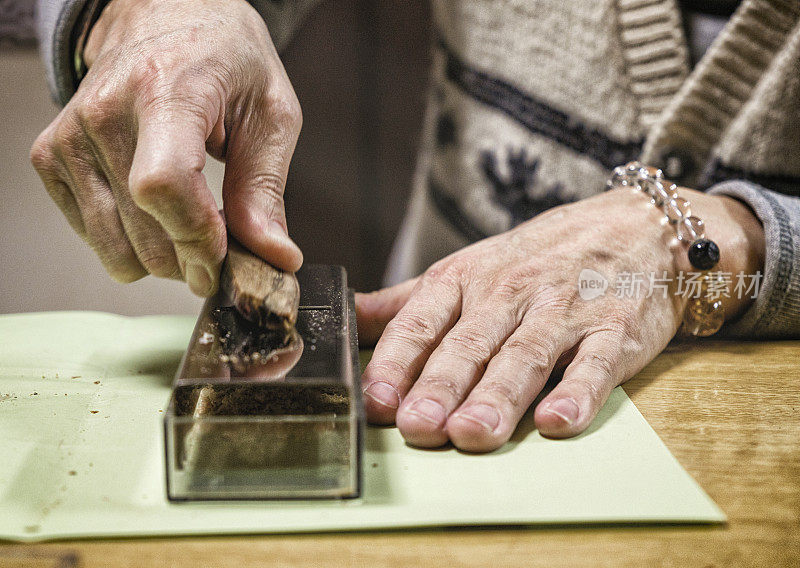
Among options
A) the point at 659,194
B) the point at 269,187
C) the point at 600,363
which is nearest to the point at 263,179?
the point at 269,187

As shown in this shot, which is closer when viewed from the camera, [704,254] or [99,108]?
[99,108]

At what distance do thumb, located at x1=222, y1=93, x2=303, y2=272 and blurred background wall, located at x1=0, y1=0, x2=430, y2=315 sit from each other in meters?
0.53

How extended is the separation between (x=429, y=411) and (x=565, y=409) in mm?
106

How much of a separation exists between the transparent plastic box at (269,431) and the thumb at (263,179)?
0.34 ft

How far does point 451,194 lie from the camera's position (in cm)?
104

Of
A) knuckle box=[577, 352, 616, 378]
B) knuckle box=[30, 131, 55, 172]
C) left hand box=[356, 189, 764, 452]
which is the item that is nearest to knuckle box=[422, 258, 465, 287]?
left hand box=[356, 189, 764, 452]

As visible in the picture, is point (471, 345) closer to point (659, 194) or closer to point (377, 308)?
point (377, 308)

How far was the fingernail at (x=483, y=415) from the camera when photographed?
17.7 inches

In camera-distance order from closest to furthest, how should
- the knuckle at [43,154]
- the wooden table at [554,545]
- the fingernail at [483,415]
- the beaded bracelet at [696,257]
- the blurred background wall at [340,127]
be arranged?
the wooden table at [554,545], the fingernail at [483,415], the knuckle at [43,154], the beaded bracelet at [696,257], the blurred background wall at [340,127]

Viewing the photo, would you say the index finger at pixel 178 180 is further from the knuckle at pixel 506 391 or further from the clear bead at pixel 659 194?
the clear bead at pixel 659 194

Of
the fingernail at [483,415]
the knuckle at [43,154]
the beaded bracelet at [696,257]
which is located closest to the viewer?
the fingernail at [483,415]

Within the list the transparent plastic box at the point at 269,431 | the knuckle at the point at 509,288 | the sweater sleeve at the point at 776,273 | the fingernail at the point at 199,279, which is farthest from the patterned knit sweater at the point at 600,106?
the transparent plastic box at the point at 269,431

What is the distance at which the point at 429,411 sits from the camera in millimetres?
459

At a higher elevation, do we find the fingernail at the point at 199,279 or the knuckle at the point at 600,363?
the knuckle at the point at 600,363
